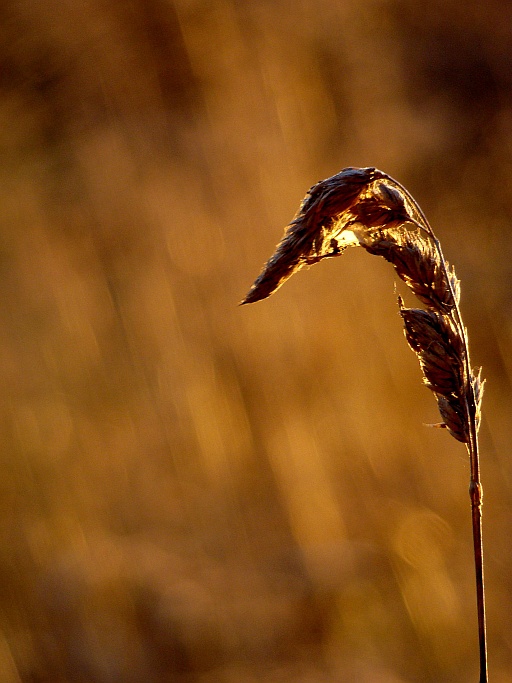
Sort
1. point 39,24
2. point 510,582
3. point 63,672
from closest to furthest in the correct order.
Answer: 1. point 63,672
2. point 510,582
3. point 39,24

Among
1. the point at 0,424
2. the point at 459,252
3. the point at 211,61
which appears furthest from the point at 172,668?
the point at 211,61

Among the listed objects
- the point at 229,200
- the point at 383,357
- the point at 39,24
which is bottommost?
the point at 383,357

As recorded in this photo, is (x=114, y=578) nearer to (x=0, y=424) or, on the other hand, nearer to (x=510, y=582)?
(x=0, y=424)

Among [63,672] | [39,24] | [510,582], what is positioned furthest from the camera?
[39,24]

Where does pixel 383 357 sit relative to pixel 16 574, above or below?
above

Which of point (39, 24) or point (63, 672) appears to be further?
point (39, 24)
